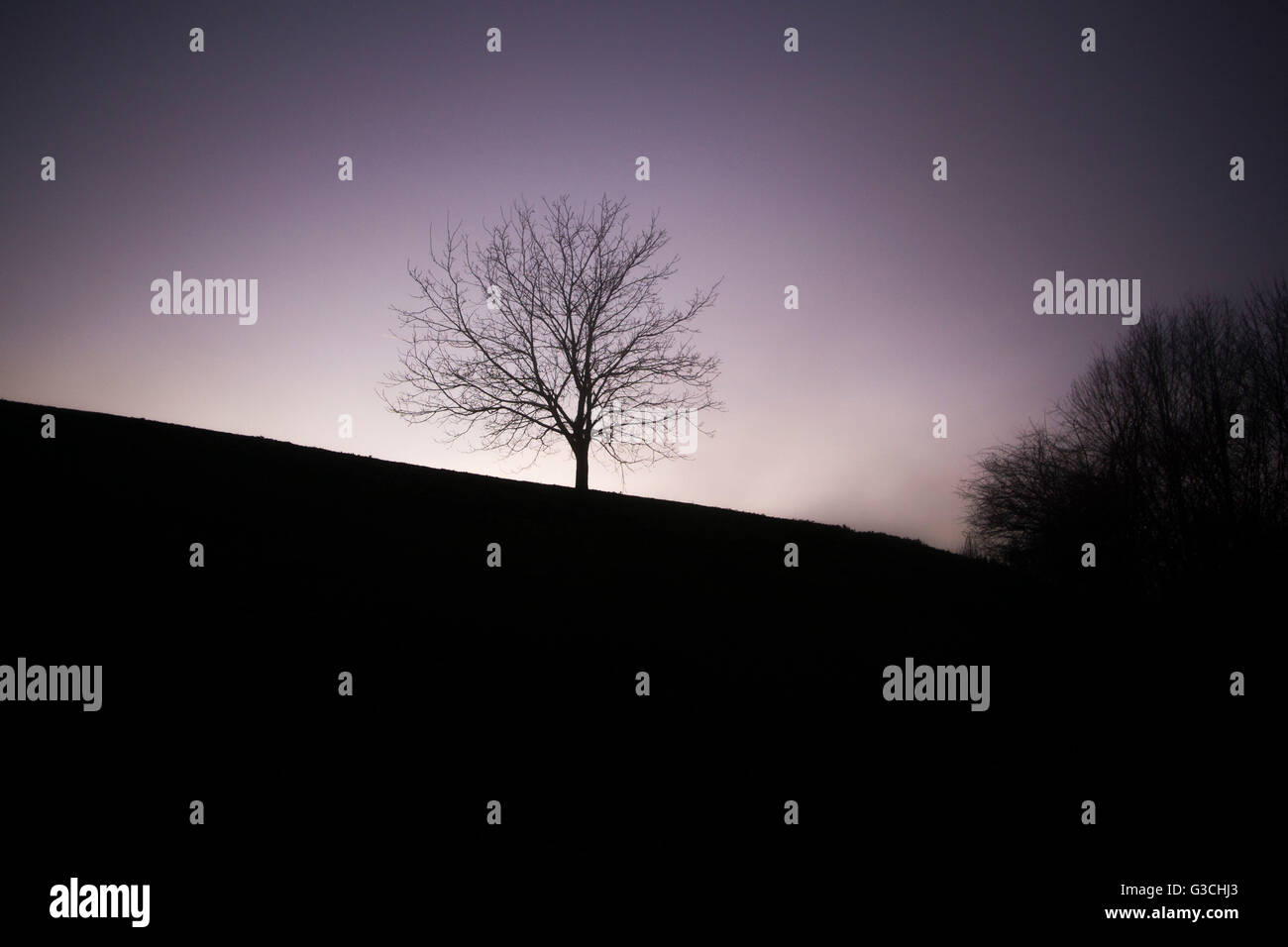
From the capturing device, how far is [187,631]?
6.29 m

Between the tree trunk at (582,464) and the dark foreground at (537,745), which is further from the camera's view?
the tree trunk at (582,464)

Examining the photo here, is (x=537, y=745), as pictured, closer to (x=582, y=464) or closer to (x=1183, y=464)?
(x=582, y=464)

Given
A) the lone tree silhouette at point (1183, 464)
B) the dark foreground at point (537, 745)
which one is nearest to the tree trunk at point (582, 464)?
the dark foreground at point (537, 745)

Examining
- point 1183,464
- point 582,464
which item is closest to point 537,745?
point 582,464

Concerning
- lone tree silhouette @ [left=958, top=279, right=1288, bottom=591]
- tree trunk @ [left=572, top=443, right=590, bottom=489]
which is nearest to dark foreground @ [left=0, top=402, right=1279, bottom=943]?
tree trunk @ [left=572, top=443, right=590, bottom=489]

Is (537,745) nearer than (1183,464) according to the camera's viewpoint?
Yes

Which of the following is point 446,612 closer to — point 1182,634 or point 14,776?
point 14,776

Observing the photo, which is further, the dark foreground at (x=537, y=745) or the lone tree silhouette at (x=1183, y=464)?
the lone tree silhouette at (x=1183, y=464)

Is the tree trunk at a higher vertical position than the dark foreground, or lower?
higher

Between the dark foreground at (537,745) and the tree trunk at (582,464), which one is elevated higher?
the tree trunk at (582,464)

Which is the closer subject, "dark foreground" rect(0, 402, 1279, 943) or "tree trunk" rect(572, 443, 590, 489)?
"dark foreground" rect(0, 402, 1279, 943)

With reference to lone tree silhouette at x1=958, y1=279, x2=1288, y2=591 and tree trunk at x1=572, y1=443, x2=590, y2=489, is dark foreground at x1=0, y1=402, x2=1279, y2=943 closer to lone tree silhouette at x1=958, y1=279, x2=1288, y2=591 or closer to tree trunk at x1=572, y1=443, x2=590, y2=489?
tree trunk at x1=572, y1=443, x2=590, y2=489

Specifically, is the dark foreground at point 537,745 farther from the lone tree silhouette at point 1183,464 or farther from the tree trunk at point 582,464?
the lone tree silhouette at point 1183,464
